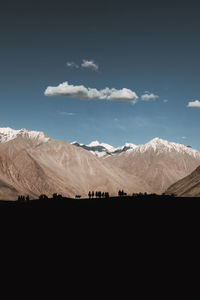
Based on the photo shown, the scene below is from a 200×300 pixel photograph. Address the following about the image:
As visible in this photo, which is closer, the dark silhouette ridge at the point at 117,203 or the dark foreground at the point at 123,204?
the dark foreground at the point at 123,204

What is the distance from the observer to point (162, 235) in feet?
86.9

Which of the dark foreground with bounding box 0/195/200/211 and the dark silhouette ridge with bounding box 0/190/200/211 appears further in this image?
the dark silhouette ridge with bounding box 0/190/200/211

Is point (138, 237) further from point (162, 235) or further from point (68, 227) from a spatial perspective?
point (68, 227)

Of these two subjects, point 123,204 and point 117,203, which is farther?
point 117,203

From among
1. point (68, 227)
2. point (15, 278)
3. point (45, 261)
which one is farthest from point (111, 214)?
point (15, 278)

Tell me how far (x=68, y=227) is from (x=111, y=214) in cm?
917

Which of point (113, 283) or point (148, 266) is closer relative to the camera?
point (113, 283)

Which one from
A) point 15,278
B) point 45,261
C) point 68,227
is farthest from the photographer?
point 68,227

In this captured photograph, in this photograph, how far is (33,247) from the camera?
24.5 meters

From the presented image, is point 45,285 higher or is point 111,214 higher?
point 111,214

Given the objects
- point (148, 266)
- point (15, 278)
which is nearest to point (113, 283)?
point (148, 266)

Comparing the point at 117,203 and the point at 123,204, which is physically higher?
the point at 117,203

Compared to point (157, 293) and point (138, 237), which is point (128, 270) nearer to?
point (157, 293)

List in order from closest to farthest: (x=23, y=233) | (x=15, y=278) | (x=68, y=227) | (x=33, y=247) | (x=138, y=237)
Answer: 1. (x=15, y=278)
2. (x=33, y=247)
3. (x=138, y=237)
4. (x=23, y=233)
5. (x=68, y=227)
